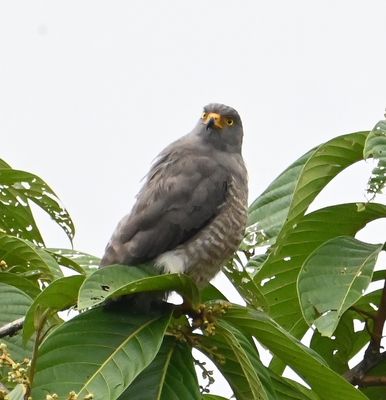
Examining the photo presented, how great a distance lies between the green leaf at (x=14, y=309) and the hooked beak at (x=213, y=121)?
6.05 ft

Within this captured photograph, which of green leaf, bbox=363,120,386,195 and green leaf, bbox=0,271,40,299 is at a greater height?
green leaf, bbox=363,120,386,195

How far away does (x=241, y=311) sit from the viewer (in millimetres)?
3826

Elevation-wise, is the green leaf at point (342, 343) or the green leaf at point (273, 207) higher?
the green leaf at point (273, 207)

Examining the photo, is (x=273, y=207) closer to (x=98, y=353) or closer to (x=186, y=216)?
(x=186, y=216)

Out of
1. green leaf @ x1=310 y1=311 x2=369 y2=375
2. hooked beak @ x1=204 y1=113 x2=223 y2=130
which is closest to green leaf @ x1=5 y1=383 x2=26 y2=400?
green leaf @ x1=310 y1=311 x2=369 y2=375

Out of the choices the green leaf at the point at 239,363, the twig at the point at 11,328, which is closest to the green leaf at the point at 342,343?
the green leaf at the point at 239,363

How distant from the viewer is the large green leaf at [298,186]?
4.32 metres

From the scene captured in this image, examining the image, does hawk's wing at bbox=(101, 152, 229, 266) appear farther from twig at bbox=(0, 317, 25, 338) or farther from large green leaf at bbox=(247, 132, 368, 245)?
twig at bbox=(0, 317, 25, 338)

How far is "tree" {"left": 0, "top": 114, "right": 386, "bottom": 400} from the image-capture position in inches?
133

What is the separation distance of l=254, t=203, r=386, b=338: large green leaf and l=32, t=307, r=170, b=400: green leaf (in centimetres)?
80

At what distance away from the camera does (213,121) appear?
5555 mm

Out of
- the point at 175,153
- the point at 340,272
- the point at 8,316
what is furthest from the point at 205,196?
the point at 8,316

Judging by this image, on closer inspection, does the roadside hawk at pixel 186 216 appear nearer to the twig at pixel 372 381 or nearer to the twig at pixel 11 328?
the twig at pixel 11 328

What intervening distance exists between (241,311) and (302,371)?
283mm
